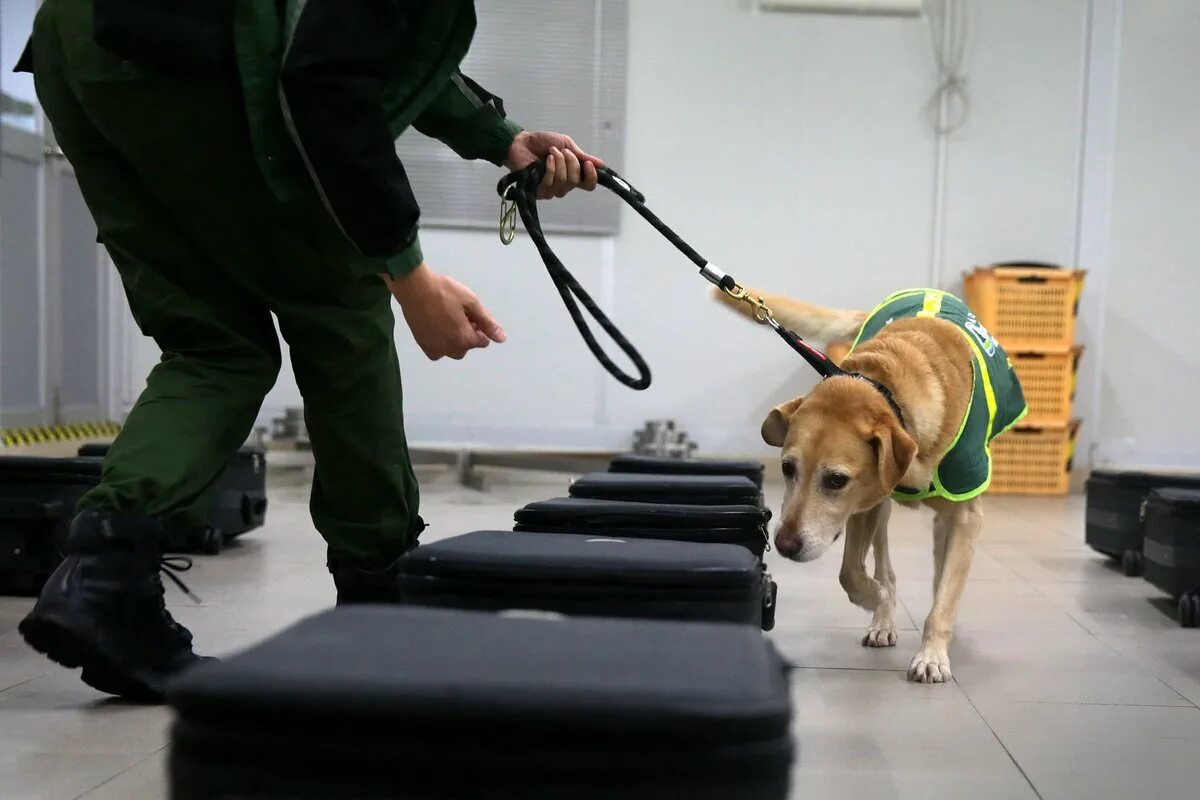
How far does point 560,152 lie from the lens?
1719 millimetres

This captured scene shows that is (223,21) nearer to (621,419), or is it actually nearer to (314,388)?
(314,388)

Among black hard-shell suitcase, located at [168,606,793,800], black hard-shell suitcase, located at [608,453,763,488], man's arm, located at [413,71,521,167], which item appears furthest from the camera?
black hard-shell suitcase, located at [608,453,763,488]

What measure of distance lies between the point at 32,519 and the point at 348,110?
149 cm

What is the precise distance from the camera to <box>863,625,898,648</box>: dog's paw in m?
2.07

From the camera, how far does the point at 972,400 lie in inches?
82.4

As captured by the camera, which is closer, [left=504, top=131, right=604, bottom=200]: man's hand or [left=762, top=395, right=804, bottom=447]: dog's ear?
[left=504, top=131, right=604, bottom=200]: man's hand

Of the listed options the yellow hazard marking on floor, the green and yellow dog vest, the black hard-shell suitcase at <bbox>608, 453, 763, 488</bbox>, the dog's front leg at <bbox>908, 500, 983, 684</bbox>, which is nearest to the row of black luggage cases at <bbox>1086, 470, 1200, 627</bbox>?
the green and yellow dog vest

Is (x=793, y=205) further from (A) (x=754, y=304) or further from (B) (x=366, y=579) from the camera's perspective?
(B) (x=366, y=579)

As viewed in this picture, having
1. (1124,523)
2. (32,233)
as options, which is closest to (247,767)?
(1124,523)

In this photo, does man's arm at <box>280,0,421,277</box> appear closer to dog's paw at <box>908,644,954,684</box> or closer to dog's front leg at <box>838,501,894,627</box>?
dog's paw at <box>908,644,954,684</box>

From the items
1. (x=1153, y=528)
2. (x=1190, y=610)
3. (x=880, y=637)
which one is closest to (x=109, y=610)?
(x=880, y=637)

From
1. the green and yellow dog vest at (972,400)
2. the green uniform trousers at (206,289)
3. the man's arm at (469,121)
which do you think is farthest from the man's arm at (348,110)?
the green and yellow dog vest at (972,400)

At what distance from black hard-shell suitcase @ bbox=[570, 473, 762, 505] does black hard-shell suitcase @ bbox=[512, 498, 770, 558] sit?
313mm

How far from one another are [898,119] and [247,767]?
5.53m
